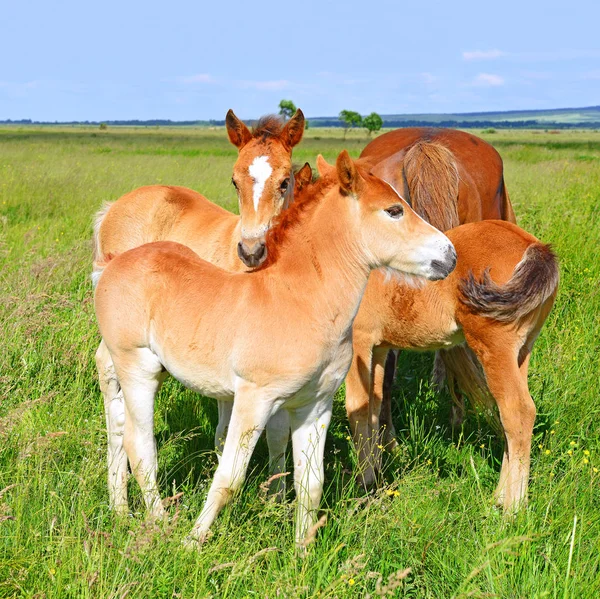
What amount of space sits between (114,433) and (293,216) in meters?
1.54

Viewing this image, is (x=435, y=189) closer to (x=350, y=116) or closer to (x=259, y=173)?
(x=259, y=173)

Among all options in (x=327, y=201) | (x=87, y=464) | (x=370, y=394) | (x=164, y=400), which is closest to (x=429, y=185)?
(x=370, y=394)

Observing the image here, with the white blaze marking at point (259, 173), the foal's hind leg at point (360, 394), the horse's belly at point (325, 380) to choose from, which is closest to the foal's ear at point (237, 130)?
the white blaze marking at point (259, 173)

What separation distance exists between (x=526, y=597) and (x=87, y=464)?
2.12 m

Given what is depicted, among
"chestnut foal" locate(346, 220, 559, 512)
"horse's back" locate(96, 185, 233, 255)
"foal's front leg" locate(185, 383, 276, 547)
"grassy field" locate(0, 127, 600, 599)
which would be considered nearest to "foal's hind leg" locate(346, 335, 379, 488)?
"chestnut foal" locate(346, 220, 559, 512)

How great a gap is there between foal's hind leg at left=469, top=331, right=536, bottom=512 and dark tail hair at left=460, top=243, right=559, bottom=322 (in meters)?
0.16

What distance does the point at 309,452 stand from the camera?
10.5 feet

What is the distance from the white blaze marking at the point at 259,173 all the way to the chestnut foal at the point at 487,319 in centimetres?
93

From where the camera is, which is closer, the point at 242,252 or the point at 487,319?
the point at 487,319

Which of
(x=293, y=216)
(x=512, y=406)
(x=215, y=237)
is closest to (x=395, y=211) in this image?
(x=293, y=216)

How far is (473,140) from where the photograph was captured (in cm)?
662

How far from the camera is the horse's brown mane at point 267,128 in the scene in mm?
4711

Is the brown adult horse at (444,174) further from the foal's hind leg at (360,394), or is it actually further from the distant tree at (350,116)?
the distant tree at (350,116)

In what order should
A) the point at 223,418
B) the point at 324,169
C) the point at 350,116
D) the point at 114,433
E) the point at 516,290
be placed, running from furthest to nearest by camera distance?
1. the point at 350,116
2. the point at 223,418
3. the point at 114,433
4. the point at 516,290
5. the point at 324,169
